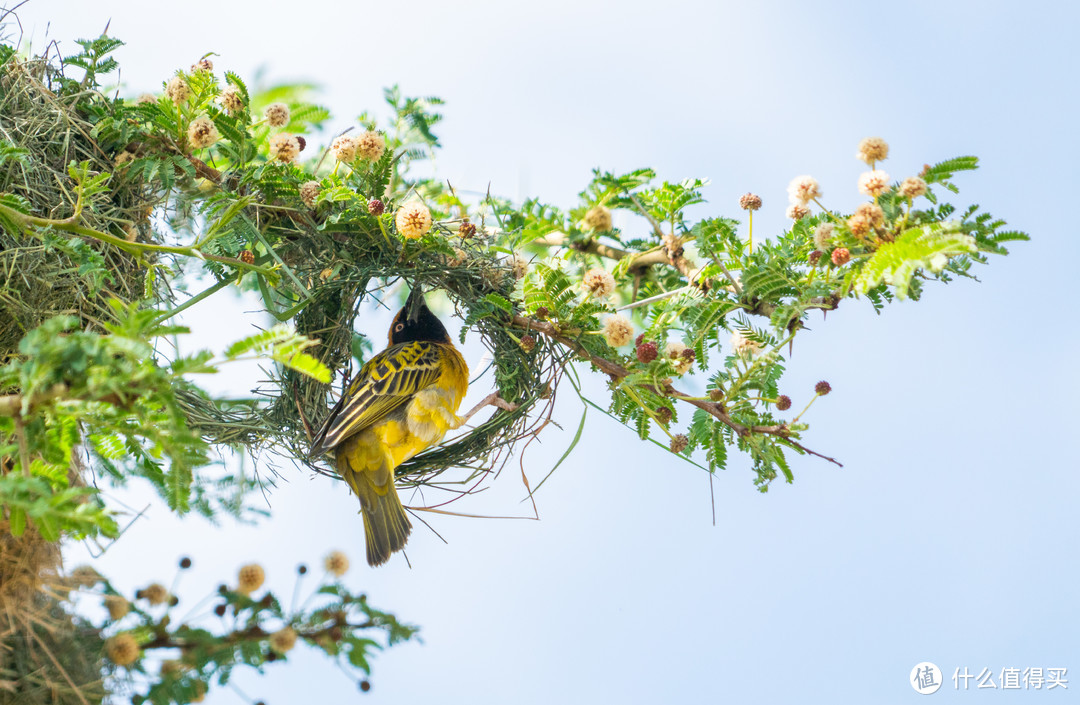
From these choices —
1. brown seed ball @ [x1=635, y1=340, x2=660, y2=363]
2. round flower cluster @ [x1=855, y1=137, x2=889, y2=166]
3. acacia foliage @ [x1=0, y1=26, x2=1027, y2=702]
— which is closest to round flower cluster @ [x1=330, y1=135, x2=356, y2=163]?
acacia foliage @ [x1=0, y1=26, x2=1027, y2=702]

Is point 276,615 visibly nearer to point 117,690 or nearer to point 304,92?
point 117,690

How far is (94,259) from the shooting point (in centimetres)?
203

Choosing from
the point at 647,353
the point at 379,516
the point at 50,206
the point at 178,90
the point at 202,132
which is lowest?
the point at 379,516

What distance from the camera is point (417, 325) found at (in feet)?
9.95

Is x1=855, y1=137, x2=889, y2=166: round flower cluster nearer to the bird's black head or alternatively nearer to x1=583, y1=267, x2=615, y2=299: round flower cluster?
x1=583, y1=267, x2=615, y2=299: round flower cluster

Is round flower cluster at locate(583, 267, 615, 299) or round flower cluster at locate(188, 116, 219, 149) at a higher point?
round flower cluster at locate(188, 116, 219, 149)

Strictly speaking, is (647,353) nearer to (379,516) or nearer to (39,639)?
(379,516)

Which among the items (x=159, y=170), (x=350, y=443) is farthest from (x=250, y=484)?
(x=159, y=170)

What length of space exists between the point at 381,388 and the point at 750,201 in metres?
1.09

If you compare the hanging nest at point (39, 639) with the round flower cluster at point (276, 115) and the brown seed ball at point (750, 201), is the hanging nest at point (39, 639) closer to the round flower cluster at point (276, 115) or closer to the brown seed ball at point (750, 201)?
the round flower cluster at point (276, 115)

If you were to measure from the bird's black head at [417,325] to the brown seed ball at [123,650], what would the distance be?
147 centimetres

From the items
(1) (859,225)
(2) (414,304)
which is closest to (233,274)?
(2) (414,304)

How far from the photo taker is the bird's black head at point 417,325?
3014 mm

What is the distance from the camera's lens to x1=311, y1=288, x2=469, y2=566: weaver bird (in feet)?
8.32
